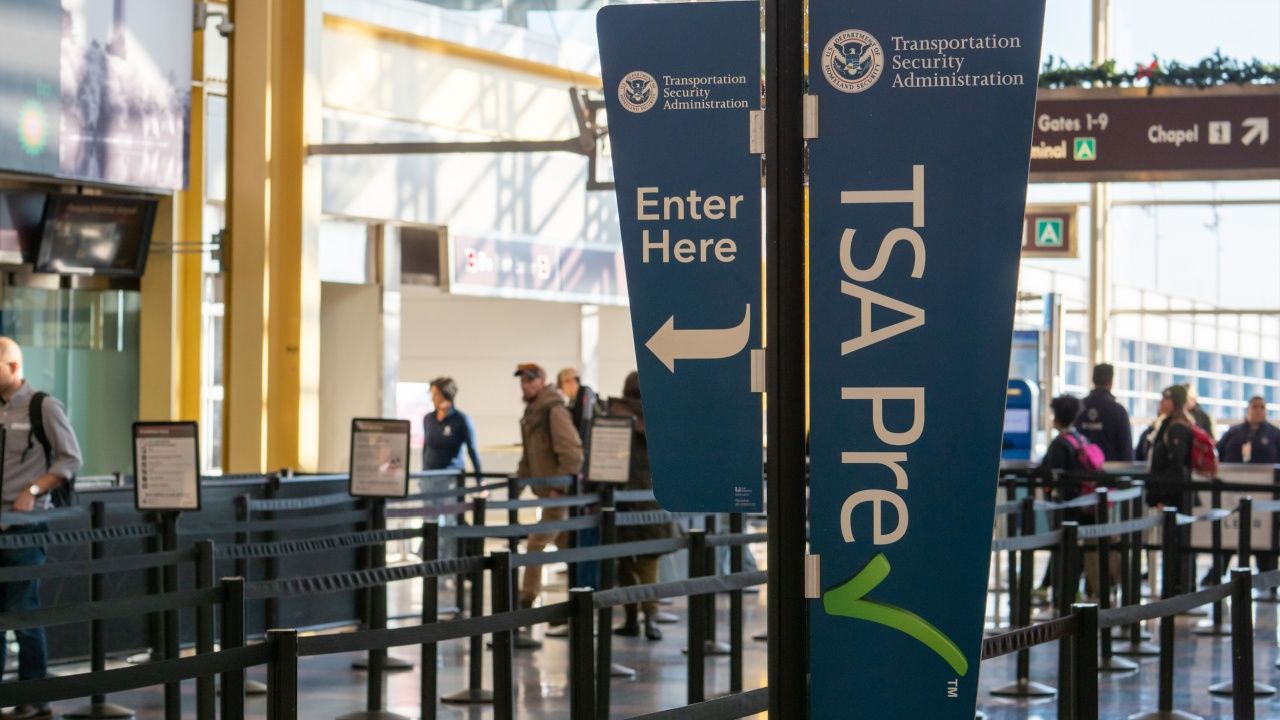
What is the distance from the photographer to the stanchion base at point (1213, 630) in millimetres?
11656

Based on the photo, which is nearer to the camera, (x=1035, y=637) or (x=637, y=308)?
(x=637, y=308)

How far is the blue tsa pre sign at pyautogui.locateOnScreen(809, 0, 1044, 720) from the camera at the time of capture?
11.1 feet

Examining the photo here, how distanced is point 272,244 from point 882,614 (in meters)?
12.9

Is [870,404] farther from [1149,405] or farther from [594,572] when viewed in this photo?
[1149,405]

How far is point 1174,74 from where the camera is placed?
1405cm

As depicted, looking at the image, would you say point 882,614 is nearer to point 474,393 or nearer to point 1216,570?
point 1216,570

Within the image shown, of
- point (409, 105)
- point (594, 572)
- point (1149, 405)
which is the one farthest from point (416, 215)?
point (1149, 405)

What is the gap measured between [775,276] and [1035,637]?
2570mm

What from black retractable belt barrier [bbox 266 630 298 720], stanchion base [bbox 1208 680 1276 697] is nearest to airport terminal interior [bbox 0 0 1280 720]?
black retractable belt barrier [bbox 266 630 298 720]

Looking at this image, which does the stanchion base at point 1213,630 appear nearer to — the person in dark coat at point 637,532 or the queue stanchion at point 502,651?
the person in dark coat at point 637,532

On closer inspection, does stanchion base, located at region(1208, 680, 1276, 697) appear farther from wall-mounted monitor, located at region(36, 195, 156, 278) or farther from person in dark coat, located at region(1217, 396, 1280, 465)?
wall-mounted monitor, located at region(36, 195, 156, 278)

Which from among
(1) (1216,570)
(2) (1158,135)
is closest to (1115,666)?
(1) (1216,570)

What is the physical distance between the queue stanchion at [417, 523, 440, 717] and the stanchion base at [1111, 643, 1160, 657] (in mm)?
4726

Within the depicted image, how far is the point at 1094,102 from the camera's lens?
44.4 ft
